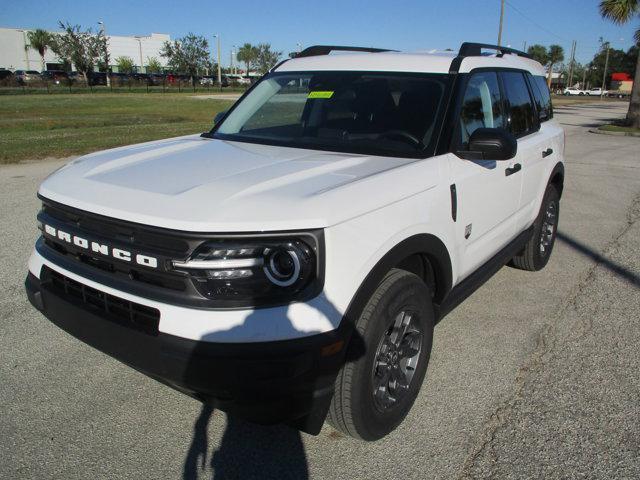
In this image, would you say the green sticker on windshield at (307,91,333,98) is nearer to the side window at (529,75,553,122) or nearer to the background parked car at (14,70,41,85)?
the side window at (529,75,553,122)

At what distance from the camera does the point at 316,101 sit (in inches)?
150

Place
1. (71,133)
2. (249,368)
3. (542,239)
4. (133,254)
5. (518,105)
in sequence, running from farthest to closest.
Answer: (71,133)
(542,239)
(518,105)
(133,254)
(249,368)

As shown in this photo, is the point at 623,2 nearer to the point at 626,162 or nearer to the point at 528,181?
the point at 626,162

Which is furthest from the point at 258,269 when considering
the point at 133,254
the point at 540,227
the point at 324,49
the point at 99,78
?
the point at 99,78

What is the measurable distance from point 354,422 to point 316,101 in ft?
7.31

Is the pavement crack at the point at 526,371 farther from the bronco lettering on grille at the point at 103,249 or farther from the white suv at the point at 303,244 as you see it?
the bronco lettering on grille at the point at 103,249

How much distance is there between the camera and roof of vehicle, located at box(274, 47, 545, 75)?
352 cm

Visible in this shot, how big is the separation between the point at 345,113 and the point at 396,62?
19.5 inches

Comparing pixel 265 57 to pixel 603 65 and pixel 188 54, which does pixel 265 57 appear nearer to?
pixel 188 54

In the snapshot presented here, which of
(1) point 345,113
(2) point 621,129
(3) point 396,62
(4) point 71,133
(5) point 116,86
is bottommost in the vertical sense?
(2) point 621,129

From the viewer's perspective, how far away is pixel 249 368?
2105 mm

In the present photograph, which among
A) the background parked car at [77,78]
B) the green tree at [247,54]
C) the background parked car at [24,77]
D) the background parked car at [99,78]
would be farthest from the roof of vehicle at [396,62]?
the green tree at [247,54]

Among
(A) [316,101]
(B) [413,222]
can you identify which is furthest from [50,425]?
(A) [316,101]

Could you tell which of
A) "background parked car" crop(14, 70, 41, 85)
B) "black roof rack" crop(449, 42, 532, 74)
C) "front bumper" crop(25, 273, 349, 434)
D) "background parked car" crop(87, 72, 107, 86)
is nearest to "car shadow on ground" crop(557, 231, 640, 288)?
"black roof rack" crop(449, 42, 532, 74)
